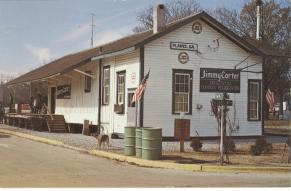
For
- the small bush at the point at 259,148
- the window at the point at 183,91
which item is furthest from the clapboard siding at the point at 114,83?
the small bush at the point at 259,148

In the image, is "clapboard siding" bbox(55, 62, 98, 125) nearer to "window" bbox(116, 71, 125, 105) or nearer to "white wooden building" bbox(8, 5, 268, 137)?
"white wooden building" bbox(8, 5, 268, 137)

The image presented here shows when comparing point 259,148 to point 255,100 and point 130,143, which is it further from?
point 255,100

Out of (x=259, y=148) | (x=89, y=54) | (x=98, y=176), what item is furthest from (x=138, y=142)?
(x=89, y=54)

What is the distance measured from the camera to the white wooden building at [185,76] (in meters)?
22.1

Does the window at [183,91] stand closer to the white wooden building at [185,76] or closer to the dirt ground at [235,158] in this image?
the white wooden building at [185,76]

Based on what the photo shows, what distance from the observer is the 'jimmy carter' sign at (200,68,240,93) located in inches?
904

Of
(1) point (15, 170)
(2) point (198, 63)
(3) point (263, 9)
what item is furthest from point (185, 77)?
(3) point (263, 9)

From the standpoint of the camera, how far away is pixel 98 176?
40.3 ft

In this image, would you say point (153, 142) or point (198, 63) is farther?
point (198, 63)

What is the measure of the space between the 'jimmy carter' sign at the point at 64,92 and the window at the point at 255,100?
11.1 meters

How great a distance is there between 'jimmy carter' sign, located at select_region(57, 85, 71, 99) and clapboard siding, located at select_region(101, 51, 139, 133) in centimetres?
565

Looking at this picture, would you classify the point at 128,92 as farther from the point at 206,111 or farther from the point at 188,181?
the point at 188,181

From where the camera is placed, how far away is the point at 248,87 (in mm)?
24031

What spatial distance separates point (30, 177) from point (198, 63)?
1233cm
